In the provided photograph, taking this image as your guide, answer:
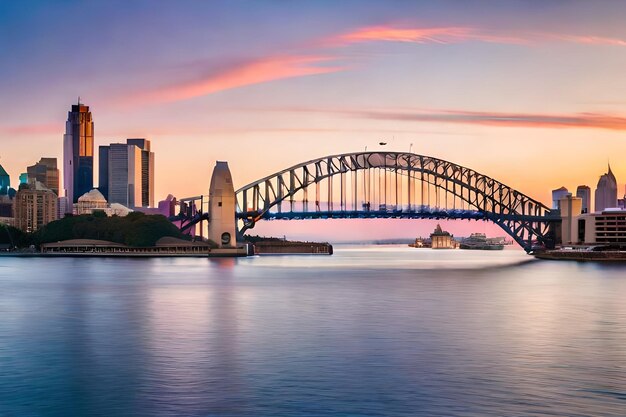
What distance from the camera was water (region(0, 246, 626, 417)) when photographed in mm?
30031

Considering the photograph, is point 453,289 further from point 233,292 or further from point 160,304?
point 160,304

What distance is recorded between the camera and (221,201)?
195375 millimetres

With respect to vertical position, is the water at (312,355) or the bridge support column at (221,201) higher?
the bridge support column at (221,201)

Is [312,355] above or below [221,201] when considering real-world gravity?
below

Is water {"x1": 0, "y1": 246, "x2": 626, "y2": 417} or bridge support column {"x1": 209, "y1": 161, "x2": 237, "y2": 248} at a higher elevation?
bridge support column {"x1": 209, "y1": 161, "x2": 237, "y2": 248}

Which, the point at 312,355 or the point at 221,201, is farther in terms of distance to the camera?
the point at 221,201

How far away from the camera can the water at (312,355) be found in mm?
30031

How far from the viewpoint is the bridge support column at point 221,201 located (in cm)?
19538

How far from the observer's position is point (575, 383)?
33.5 meters

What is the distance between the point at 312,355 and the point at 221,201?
156 metres

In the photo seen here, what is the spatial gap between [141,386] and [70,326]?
73.3 feet

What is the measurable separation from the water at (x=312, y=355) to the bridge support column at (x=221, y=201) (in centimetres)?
11591

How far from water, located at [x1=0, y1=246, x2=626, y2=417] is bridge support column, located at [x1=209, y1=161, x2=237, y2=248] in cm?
11591

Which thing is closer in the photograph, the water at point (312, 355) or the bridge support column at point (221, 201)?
the water at point (312, 355)
